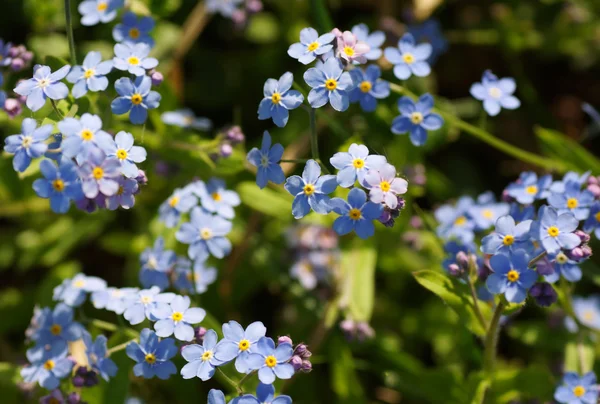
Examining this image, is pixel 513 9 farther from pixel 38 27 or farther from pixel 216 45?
pixel 38 27

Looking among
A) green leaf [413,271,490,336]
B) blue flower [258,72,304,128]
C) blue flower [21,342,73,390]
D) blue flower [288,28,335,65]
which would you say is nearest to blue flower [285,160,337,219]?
blue flower [258,72,304,128]

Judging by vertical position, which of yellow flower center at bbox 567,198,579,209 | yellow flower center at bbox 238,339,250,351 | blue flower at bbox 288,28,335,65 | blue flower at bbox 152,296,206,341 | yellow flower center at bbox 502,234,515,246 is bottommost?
blue flower at bbox 152,296,206,341

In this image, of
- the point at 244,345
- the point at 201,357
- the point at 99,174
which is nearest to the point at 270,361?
the point at 244,345

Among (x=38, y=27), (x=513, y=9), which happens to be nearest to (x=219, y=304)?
(x=38, y=27)

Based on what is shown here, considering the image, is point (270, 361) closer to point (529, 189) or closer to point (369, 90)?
point (369, 90)

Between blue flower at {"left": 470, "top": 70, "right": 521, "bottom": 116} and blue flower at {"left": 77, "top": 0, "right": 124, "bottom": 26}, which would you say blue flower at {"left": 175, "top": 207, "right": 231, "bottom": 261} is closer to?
blue flower at {"left": 77, "top": 0, "right": 124, "bottom": 26}

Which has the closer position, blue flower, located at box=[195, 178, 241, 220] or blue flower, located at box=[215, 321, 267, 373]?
blue flower, located at box=[215, 321, 267, 373]

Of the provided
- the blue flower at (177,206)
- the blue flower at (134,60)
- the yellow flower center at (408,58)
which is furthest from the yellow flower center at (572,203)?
the blue flower at (134,60)
